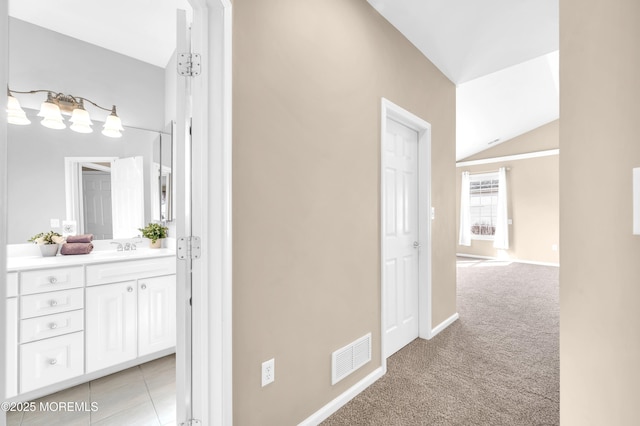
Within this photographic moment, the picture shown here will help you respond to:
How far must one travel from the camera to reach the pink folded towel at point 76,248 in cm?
229

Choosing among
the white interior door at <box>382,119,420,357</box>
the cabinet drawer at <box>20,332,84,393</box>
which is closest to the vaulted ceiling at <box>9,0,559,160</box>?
the white interior door at <box>382,119,420,357</box>

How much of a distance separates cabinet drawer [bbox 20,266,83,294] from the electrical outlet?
62.9 inches

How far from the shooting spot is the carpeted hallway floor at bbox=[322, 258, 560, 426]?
69.1 inches

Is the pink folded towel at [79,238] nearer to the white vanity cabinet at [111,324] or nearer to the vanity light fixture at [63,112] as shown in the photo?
the white vanity cabinet at [111,324]

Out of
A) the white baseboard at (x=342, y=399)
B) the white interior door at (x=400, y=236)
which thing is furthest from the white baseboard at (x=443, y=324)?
the white baseboard at (x=342, y=399)

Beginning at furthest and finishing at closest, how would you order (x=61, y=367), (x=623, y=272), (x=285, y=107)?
(x=61, y=367), (x=285, y=107), (x=623, y=272)

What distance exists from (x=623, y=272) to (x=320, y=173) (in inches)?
52.2

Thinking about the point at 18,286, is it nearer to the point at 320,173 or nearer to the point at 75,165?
the point at 75,165

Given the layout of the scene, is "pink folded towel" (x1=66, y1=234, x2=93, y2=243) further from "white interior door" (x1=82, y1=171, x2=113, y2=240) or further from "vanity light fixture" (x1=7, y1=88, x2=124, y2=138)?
"vanity light fixture" (x1=7, y1=88, x2=124, y2=138)

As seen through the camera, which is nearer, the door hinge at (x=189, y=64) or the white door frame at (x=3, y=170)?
the white door frame at (x=3, y=170)

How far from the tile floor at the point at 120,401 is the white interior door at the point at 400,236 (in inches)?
67.2

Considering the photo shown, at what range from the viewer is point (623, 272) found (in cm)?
75

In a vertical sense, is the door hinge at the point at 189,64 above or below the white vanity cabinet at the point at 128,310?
above

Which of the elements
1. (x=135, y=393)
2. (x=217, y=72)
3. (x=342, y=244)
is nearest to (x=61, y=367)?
(x=135, y=393)
